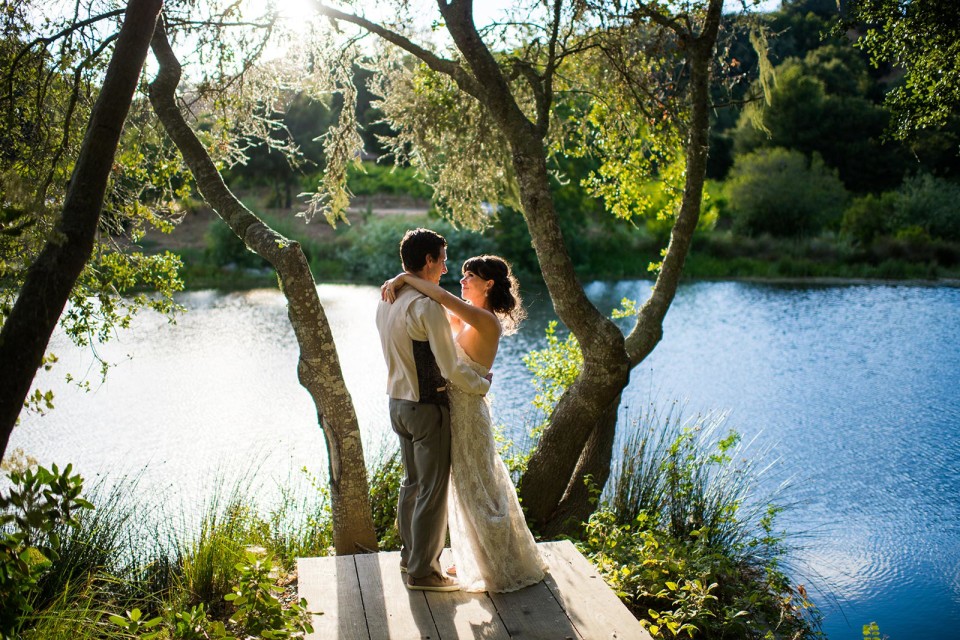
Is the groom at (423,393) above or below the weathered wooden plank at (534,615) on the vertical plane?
above

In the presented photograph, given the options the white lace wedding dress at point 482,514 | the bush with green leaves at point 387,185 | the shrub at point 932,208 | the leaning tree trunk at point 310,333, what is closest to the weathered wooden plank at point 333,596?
the white lace wedding dress at point 482,514

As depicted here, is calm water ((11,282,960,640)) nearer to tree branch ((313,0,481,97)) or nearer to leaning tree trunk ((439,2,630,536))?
leaning tree trunk ((439,2,630,536))

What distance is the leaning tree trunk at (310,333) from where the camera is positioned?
4387 mm

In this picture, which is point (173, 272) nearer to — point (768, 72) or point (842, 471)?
point (768, 72)

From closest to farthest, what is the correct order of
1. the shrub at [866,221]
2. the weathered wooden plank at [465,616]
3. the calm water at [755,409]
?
the weathered wooden plank at [465,616]
the calm water at [755,409]
the shrub at [866,221]

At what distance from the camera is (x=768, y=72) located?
6305mm

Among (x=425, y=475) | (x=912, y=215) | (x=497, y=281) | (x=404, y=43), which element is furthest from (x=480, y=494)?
(x=912, y=215)

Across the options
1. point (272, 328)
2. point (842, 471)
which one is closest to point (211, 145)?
point (842, 471)

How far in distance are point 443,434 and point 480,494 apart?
322 millimetres

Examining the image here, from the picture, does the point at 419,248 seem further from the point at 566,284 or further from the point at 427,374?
the point at 566,284

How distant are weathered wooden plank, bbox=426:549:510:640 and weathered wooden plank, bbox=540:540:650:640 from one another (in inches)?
12.0

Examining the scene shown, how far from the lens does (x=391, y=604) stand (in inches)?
136

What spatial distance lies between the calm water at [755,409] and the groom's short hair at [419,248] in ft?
10.2

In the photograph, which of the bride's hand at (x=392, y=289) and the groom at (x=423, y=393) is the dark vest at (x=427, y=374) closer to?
the groom at (x=423, y=393)
